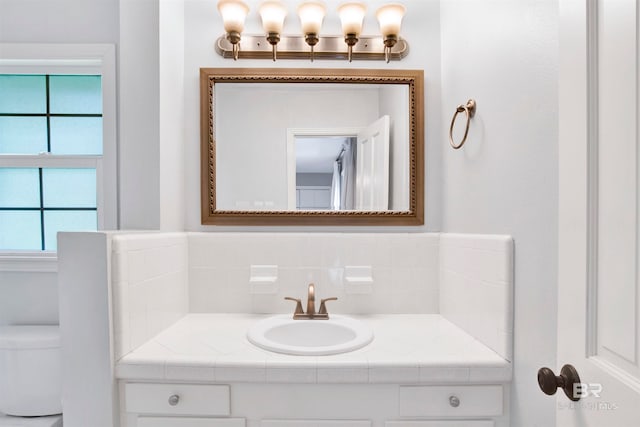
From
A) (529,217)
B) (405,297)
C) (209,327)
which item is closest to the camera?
(529,217)

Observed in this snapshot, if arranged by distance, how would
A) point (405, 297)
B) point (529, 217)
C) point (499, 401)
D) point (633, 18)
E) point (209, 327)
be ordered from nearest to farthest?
point (633, 18), point (529, 217), point (499, 401), point (209, 327), point (405, 297)

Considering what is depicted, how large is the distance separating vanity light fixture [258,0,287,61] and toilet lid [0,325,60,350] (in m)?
1.61

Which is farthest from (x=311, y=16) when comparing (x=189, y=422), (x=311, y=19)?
(x=189, y=422)

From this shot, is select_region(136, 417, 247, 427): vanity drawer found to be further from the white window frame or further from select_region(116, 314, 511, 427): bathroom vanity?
the white window frame

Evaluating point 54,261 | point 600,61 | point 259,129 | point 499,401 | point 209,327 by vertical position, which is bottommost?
point 499,401

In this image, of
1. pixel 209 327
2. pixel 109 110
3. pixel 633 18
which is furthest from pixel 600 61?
pixel 109 110

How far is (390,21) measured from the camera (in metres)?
1.63

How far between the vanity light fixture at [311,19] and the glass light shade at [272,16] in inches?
3.7

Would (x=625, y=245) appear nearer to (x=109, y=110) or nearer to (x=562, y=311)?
(x=562, y=311)

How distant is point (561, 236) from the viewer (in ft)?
2.23

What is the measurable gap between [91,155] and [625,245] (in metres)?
2.07

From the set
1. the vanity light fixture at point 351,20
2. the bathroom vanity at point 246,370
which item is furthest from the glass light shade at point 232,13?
the bathroom vanity at point 246,370

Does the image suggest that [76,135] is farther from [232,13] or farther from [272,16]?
[272,16]

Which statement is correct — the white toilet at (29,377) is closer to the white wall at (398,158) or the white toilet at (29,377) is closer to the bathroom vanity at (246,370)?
the bathroom vanity at (246,370)
